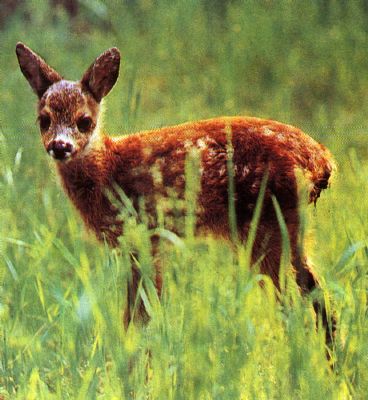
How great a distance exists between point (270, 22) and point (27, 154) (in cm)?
263

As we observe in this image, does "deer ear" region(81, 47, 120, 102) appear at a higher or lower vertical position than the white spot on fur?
higher

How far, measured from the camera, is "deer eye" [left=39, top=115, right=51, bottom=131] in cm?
511

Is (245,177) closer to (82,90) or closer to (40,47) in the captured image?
(82,90)

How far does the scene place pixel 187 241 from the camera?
12.9 ft

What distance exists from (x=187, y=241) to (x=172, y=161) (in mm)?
1347

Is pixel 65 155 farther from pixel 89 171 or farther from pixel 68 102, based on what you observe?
pixel 89 171

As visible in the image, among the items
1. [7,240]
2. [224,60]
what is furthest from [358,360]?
[224,60]

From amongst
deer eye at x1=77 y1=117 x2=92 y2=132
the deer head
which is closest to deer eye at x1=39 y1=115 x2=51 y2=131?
the deer head

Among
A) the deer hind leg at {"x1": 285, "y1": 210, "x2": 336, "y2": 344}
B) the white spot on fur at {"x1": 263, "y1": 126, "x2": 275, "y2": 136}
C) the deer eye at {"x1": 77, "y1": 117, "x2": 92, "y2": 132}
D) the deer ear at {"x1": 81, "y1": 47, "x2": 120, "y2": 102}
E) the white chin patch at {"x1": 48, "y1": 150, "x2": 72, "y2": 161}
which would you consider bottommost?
the deer hind leg at {"x1": 285, "y1": 210, "x2": 336, "y2": 344}

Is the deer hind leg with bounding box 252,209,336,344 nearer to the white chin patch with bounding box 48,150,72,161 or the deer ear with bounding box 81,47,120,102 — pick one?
the white chin patch with bounding box 48,150,72,161

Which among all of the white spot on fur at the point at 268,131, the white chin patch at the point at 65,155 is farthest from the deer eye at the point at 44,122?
the white spot on fur at the point at 268,131

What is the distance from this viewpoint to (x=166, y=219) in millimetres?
5145

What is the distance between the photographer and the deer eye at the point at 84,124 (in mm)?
5160

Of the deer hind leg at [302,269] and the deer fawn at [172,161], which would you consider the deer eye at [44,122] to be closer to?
the deer fawn at [172,161]
